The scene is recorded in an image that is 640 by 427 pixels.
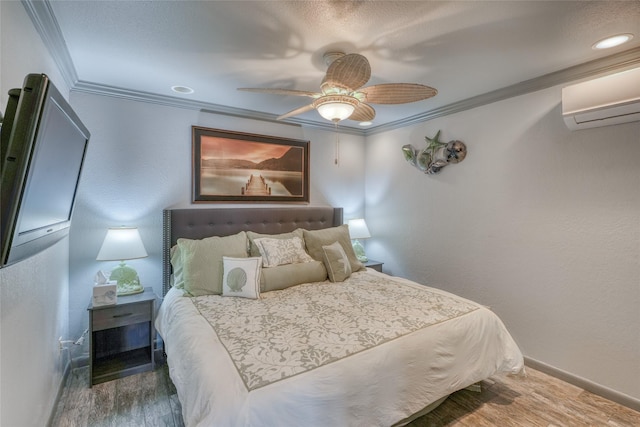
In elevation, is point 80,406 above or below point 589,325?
below

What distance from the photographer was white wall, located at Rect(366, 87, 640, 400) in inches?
85.8

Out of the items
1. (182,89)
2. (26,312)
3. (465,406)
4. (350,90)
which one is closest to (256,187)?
(182,89)

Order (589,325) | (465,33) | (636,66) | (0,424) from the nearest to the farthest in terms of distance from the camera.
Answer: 1. (0,424)
2. (465,33)
3. (636,66)
4. (589,325)

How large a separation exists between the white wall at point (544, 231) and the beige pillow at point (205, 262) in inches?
89.8

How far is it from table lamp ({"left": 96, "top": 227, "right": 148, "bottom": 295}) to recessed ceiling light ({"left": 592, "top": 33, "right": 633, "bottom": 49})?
12.3 feet

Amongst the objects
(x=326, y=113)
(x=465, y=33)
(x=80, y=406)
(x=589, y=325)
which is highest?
(x=465, y=33)

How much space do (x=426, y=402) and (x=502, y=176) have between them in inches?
84.1

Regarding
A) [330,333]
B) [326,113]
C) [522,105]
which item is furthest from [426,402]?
[522,105]

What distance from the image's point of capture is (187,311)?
2.08 m

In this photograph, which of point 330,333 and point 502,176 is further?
point 502,176

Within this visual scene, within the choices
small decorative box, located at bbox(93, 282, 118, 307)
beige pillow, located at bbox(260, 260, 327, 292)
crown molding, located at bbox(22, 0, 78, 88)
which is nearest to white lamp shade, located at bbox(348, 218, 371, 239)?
beige pillow, located at bbox(260, 260, 327, 292)

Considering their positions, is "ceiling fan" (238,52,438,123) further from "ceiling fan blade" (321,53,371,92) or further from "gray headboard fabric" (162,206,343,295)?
"gray headboard fabric" (162,206,343,295)

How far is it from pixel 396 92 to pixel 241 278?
1811 mm

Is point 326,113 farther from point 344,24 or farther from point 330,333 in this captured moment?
point 330,333
